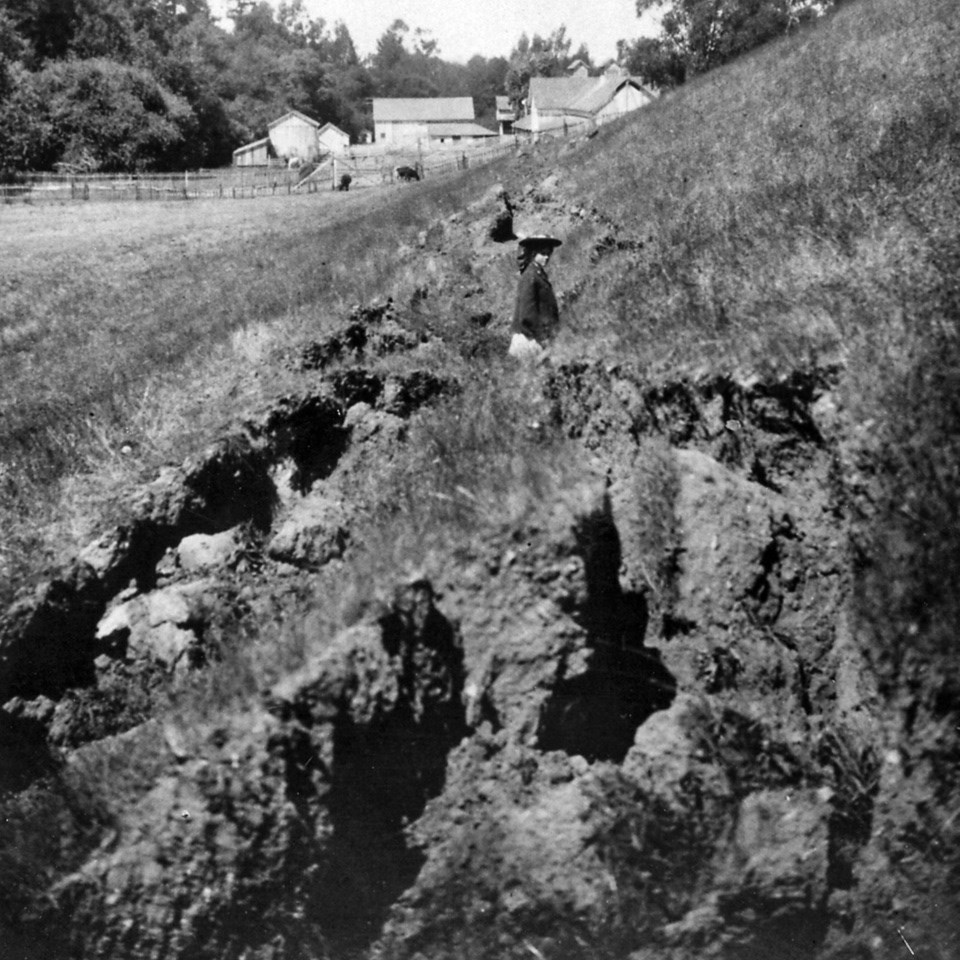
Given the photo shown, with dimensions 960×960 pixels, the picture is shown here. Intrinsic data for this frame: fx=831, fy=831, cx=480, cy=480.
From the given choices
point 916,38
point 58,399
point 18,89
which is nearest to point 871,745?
point 58,399

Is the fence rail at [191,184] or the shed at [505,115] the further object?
the shed at [505,115]

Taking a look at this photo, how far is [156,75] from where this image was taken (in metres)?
61.3

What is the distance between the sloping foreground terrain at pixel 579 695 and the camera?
381 centimetres

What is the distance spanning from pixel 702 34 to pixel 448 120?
46413 millimetres

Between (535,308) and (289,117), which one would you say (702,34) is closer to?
(289,117)

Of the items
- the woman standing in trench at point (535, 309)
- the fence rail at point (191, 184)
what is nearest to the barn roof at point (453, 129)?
the fence rail at point (191, 184)

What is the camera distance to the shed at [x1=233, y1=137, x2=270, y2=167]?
70125 mm

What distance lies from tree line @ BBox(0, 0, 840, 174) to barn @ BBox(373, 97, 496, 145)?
31.6 ft

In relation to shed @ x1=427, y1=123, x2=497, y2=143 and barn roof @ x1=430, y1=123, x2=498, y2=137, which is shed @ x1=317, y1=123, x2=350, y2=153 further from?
barn roof @ x1=430, y1=123, x2=498, y2=137

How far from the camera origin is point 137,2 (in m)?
69.3

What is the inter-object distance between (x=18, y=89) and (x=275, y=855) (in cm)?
5840

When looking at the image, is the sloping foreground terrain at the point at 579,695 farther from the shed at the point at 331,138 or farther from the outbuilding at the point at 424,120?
the outbuilding at the point at 424,120

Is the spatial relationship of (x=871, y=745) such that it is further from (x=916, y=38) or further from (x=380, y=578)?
(x=916, y=38)

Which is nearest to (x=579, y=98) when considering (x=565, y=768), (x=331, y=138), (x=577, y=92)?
(x=577, y=92)
